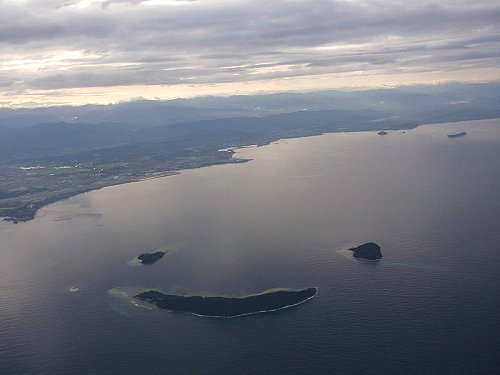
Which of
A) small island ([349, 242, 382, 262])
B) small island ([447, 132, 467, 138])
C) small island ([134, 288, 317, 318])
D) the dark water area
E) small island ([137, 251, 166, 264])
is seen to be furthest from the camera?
small island ([447, 132, 467, 138])

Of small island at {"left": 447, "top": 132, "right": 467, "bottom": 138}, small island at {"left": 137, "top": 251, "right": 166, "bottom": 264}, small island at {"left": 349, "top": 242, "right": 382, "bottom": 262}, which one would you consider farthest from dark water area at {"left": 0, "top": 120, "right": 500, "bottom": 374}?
small island at {"left": 447, "top": 132, "right": 467, "bottom": 138}

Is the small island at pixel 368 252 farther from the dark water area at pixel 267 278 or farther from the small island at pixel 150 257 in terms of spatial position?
the small island at pixel 150 257

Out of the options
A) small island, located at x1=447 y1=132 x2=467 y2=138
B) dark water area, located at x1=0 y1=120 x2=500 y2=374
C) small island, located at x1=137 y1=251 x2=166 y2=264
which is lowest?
small island, located at x1=447 y1=132 x2=467 y2=138

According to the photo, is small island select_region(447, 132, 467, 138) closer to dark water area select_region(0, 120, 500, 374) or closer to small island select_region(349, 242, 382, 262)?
dark water area select_region(0, 120, 500, 374)

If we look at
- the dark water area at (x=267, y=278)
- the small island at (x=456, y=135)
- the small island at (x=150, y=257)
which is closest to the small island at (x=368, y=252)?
the dark water area at (x=267, y=278)

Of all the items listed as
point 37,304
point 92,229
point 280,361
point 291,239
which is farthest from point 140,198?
point 280,361

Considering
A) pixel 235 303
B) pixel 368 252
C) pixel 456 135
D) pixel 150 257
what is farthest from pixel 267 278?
pixel 456 135

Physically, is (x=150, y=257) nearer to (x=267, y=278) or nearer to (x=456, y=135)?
(x=267, y=278)
